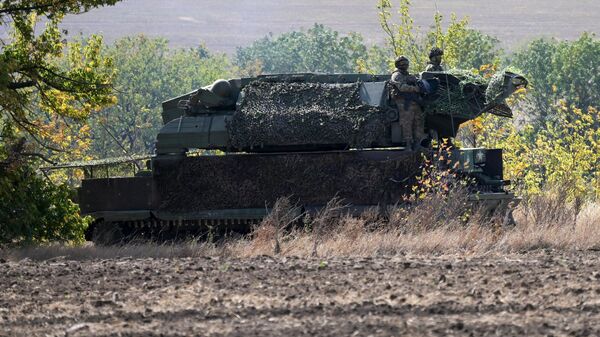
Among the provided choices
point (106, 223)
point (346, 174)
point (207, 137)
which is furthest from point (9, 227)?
point (346, 174)

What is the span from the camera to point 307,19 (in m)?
172

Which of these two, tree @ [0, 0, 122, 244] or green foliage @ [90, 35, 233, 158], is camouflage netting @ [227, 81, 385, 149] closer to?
tree @ [0, 0, 122, 244]

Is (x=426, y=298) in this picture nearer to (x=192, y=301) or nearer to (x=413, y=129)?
(x=192, y=301)

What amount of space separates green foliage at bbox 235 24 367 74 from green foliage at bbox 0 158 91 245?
61366mm

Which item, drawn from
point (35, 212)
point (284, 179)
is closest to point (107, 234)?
point (35, 212)

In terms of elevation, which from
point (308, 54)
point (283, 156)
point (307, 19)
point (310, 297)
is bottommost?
point (307, 19)

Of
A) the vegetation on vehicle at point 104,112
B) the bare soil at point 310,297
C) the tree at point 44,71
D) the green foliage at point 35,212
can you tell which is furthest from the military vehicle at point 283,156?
the bare soil at point 310,297

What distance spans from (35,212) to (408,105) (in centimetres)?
509

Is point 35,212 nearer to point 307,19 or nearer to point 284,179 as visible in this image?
point 284,179

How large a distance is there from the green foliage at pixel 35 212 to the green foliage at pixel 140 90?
131ft

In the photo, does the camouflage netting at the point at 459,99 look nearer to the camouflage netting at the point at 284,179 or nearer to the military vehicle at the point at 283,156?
the military vehicle at the point at 283,156

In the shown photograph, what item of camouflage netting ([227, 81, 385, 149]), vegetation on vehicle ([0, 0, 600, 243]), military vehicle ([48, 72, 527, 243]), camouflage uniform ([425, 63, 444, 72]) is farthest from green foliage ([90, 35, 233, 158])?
camouflage netting ([227, 81, 385, 149])

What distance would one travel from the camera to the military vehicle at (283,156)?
1853 cm

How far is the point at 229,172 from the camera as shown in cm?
→ 1881
